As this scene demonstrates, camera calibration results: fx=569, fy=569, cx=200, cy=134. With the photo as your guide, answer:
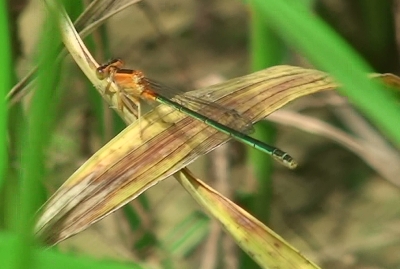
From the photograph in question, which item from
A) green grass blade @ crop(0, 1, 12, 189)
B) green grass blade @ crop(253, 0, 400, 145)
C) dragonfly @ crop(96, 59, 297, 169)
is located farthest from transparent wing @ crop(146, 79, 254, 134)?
green grass blade @ crop(253, 0, 400, 145)

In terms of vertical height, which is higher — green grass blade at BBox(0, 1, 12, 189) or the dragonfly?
green grass blade at BBox(0, 1, 12, 189)

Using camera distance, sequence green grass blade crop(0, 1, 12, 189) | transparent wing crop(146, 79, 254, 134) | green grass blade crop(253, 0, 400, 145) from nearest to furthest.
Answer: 1. green grass blade crop(253, 0, 400, 145)
2. green grass blade crop(0, 1, 12, 189)
3. transparent wing crop(146, 79, 254, 134)

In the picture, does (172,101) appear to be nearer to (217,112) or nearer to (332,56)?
(217,112)

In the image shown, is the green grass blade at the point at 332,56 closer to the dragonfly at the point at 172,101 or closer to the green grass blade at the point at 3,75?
the green grass blade at the point at 3,75

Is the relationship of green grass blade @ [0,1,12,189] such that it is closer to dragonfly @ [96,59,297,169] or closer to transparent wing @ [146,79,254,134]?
dragonfly @ [96,59,297,169]

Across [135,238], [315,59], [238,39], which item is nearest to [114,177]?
[315,59]

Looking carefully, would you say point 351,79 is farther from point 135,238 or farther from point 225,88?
point 135,238

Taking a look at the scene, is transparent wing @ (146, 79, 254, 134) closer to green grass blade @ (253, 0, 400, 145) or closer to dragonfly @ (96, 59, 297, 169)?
dragonfly @ (96, 59, 297, 169)

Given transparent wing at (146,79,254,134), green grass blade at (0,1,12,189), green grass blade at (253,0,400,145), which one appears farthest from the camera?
transparent wing at (146,79,254,134)

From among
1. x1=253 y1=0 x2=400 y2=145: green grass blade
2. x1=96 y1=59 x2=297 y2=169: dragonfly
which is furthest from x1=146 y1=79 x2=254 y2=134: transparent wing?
x1=253 y1=0 x2=400 y2=145: green grass blade

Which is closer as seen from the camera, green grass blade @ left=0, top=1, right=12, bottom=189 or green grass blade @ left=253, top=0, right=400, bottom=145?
green grass blade @ left=253, top=0, right=400, bottom=145
